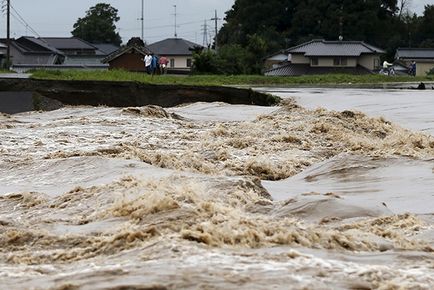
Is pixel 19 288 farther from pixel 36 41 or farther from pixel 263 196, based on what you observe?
pixel 36 41

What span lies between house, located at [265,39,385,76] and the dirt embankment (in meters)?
22.7

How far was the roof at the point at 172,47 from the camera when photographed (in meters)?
52.5

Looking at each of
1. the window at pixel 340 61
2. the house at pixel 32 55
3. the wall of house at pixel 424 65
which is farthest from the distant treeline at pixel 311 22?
the house at pixel 32 55

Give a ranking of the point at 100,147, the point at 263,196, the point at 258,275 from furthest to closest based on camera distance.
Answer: the point at 100,147, the point at 263,196, the point at 258,275

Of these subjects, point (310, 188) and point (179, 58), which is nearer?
point (310, 188)

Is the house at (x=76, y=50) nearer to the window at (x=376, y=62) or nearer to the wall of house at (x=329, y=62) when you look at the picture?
the wall of house at (x=329, y=62)

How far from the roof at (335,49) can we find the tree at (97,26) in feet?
90.4

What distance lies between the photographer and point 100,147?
10.3m

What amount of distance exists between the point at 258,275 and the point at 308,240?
75 centimetres

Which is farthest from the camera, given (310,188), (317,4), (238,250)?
(317,4)

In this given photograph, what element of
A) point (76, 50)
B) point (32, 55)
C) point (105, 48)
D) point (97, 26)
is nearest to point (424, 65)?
point (105, 48)

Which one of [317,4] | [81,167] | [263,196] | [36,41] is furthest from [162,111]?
[36,41]

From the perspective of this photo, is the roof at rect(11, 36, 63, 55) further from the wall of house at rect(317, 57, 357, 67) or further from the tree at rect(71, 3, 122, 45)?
the wall of house at rect(317, 57, 357, 67)

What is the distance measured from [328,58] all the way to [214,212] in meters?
39.7
